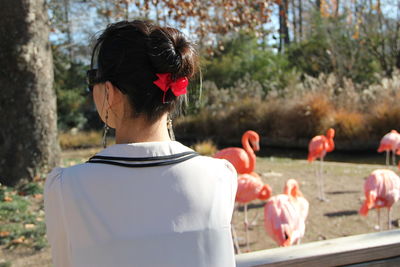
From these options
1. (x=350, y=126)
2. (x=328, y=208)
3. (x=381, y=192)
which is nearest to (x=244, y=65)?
(x=350, y=126)

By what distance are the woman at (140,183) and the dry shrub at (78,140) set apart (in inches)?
495

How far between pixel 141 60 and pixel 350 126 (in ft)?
36.0

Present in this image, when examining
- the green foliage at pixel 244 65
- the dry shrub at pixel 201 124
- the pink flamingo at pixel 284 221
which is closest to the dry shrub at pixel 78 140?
the dry shrub at pixel 201 124

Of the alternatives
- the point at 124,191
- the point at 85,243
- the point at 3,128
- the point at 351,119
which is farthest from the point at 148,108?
the point at 351,119

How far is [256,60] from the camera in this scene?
1914 centimetres

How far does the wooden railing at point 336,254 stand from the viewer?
1673 millimetres

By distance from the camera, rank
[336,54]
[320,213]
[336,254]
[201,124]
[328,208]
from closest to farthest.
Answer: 1. [336,254]
2. [320,213]
3. [328,208]
4. [201,124]
5. [336,54]

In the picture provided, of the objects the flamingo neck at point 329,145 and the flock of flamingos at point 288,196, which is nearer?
the flock of flamingos at point 288,196

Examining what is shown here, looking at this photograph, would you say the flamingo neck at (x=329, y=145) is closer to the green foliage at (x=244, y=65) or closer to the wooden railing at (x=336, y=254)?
the wooden railing at (x=336, y=254)

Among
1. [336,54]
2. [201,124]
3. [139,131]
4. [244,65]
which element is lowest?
[201,124]

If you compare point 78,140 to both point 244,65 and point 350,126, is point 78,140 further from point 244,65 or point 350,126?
point 244,65

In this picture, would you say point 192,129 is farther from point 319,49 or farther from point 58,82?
point 319,49

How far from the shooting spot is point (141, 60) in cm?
104

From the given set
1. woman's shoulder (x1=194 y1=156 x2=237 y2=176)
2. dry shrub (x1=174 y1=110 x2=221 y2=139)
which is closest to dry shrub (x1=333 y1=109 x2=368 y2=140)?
dry shrub (x1=174 y1=110 x2=221 y2=139)
